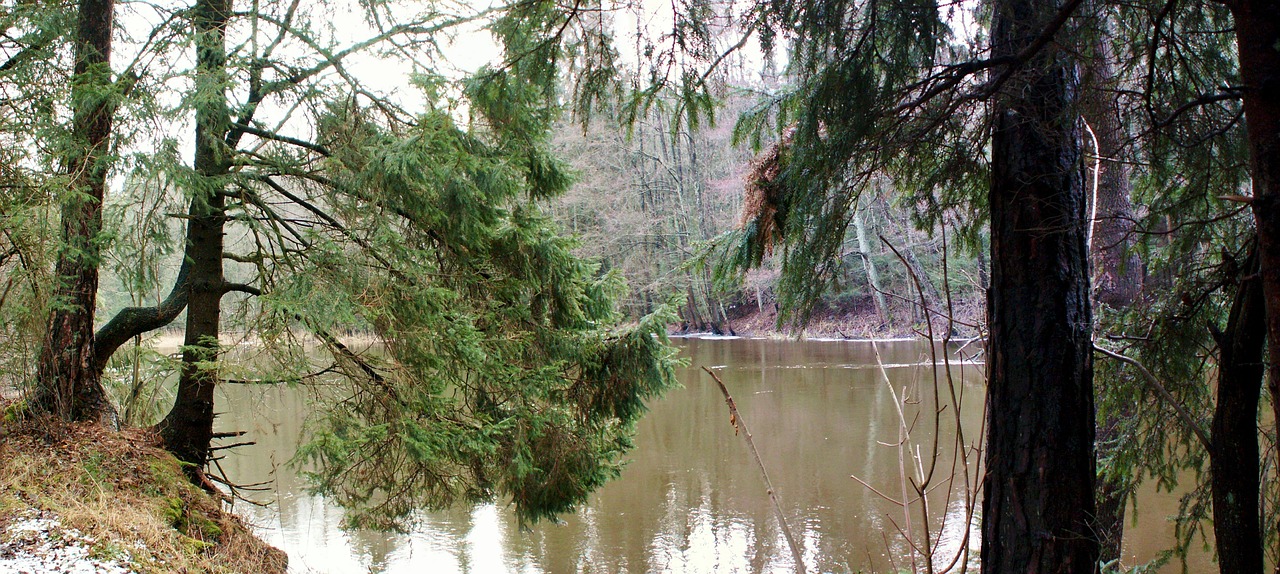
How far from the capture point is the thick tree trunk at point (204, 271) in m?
5.16

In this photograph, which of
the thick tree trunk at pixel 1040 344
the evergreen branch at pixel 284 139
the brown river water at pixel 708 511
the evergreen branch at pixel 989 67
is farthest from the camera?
the brown river water at pixel 708 511

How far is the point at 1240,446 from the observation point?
91.9 inches

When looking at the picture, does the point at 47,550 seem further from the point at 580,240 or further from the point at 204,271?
the point at 580,240

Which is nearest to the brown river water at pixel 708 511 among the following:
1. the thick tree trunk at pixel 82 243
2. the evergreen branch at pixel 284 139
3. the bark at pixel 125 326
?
the bark at pixel 125 326

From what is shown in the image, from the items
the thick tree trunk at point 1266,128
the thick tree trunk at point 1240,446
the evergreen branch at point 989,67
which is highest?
the evergreen branch at point 989,67

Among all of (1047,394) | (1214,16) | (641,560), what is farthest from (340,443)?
(1214,16)

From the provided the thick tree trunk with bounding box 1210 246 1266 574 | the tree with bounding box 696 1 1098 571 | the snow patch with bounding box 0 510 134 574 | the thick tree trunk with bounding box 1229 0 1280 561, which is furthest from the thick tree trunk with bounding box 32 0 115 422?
the thick tree trunk with bounding box 1210 246 1266 574

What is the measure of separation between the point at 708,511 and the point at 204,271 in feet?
16.8

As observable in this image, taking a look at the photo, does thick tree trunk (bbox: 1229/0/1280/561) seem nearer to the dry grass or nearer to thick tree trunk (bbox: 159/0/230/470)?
the dry grass

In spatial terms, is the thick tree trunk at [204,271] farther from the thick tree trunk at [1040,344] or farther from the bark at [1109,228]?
the bark at [1109,228]

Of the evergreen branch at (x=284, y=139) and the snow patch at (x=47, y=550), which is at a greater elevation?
the evergreen branch at (x=284, y=139)

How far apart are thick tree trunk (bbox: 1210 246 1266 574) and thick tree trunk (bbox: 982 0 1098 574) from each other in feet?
1.24

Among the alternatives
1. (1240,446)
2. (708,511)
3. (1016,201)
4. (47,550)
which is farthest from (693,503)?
(1240,446)

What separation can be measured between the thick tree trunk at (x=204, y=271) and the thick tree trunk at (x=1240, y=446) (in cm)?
507
